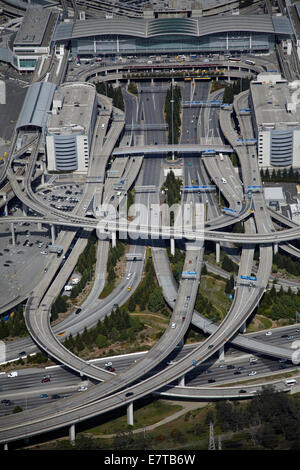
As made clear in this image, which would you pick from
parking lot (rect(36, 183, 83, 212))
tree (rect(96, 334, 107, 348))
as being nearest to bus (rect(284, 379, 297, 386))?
tree (rect(96, 334, 107, 348))

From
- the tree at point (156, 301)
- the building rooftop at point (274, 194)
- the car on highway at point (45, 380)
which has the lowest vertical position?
the car on highway at point (45, 380)

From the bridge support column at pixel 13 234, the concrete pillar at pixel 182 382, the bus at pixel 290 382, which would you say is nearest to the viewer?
the bus at pixel 290 382

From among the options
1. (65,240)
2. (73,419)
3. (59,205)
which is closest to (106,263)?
(65,240)

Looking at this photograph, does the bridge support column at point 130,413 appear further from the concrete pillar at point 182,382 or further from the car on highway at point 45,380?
the car on highway at point 45,380

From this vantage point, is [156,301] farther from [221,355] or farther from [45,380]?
[45,380]

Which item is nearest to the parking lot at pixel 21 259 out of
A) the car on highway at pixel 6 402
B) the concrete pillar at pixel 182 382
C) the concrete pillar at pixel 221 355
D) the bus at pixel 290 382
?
the car on highway at pixel 6 402

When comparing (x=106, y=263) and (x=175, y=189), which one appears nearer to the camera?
(x=106, y=263)

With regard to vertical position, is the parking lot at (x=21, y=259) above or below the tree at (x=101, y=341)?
above

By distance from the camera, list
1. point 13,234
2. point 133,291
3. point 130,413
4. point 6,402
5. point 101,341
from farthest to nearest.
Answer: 1. point 13,234
2. point 133,291
3. point 101,341
4. point 6,402
5. point 130,413

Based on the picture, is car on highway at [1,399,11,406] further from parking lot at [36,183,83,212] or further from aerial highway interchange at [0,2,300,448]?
parking lot at [36,183,83,212]

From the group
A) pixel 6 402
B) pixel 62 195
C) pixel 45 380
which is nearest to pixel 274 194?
pixel 62 195
